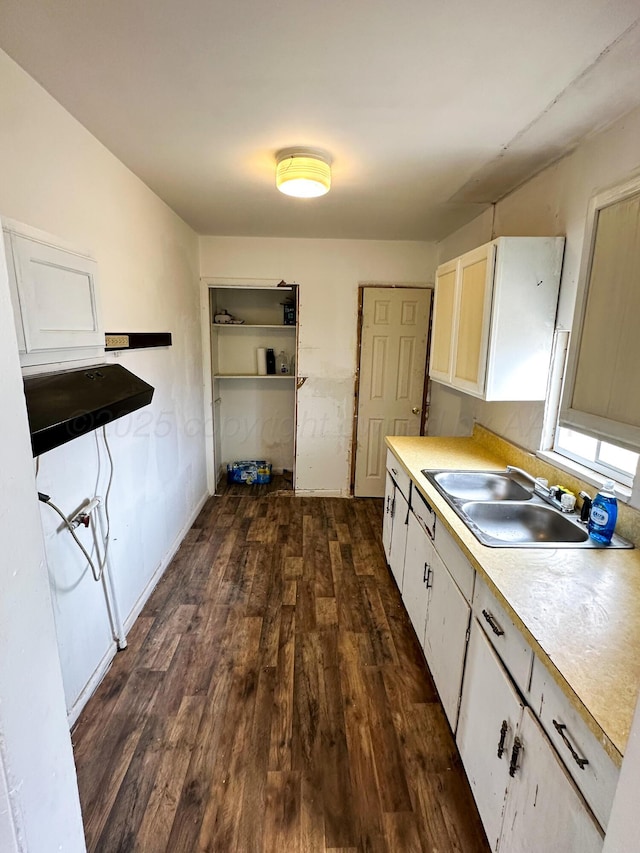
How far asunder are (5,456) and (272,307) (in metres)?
3.78

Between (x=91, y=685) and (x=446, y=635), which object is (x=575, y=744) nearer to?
(x=446, y=635)

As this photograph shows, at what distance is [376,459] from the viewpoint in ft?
13.1

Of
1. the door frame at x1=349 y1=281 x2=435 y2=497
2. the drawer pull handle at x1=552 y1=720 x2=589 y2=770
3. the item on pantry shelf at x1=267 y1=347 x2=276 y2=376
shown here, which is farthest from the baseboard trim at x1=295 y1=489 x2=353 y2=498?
the drawer pull handle at x1=552 y1=720 x2=589 y2=770

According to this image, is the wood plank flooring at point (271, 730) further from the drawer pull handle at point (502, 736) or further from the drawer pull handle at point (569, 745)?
the drawer pull handle at point (569, 745)

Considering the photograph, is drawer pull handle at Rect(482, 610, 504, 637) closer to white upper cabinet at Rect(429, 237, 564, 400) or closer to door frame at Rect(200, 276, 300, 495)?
white upper cabinet at Rect(429, 237, 564, 400)

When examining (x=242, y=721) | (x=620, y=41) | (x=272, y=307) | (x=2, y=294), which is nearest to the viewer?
(x=2, y=294)

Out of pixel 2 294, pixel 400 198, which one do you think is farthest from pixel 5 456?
pixel 400 198

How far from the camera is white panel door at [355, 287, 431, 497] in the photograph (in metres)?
3.72

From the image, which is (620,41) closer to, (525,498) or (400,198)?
(400,198)

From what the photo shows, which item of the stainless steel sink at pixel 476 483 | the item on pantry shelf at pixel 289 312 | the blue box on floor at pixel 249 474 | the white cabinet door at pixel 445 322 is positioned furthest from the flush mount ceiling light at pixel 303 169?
the blue box on floor at pixel 249 474

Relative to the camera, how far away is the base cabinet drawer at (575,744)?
765 millimetres

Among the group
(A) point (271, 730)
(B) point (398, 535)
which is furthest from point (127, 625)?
(B) point (398, 535)

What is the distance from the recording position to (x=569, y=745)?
869 millimetres

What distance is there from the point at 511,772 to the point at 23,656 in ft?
4.00
